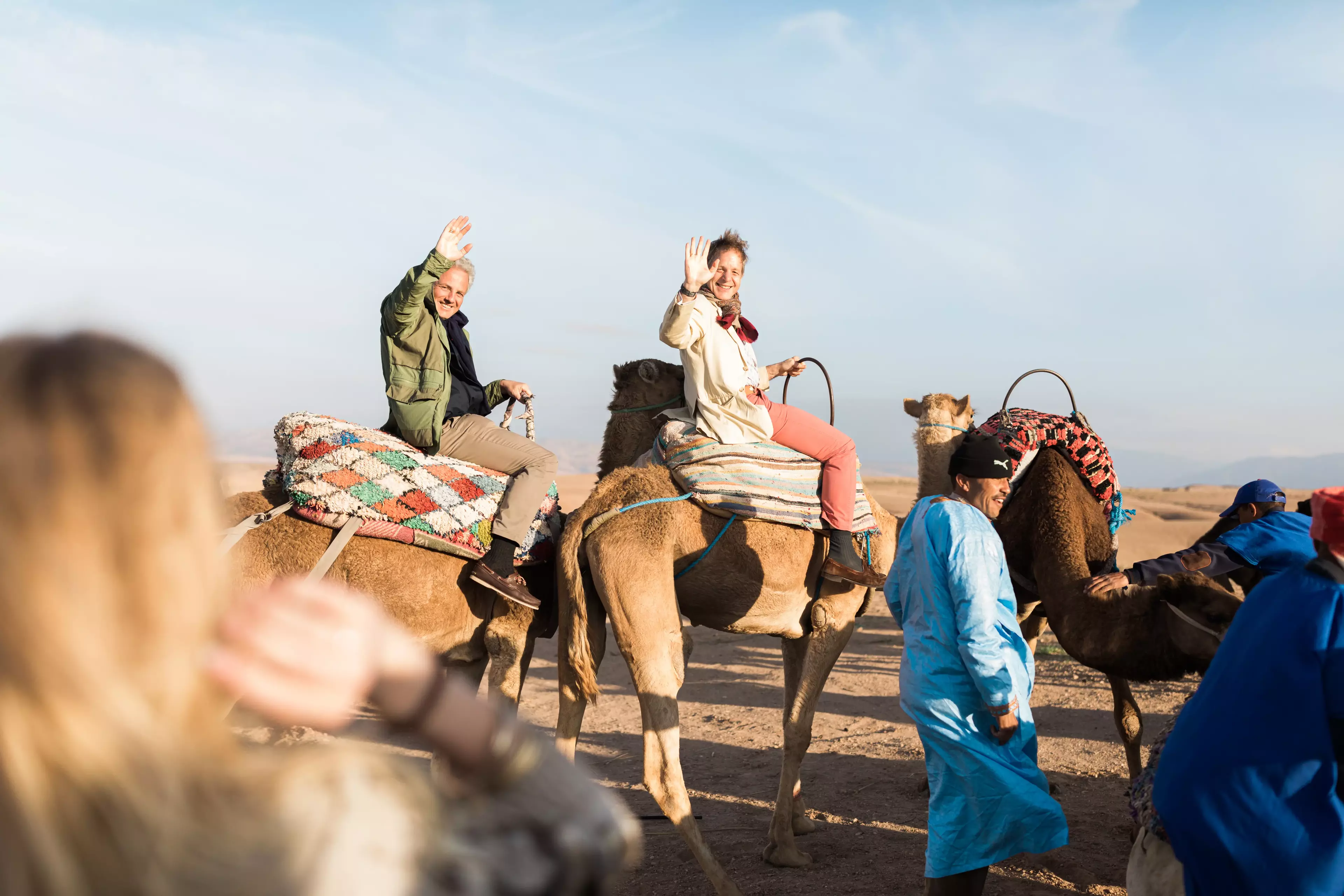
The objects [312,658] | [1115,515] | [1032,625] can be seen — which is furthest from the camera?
[1032,625]

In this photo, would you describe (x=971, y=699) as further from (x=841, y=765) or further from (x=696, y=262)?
(x=841, y=765)

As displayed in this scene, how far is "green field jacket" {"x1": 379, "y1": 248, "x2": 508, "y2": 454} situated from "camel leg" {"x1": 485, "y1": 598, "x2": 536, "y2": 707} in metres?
1.04

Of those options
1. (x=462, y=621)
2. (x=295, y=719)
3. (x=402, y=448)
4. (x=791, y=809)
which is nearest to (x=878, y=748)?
(x=791, y=809)

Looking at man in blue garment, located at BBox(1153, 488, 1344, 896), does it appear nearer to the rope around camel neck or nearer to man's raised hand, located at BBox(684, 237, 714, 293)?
man's raised hand, located at BBox(684, 237, 714, 293)

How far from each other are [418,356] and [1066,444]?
434 cm

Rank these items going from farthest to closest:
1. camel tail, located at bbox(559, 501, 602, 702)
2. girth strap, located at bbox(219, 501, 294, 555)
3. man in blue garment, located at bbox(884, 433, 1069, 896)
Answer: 1. camel tail, located at bbox(559, 501, 602, 702)
2. girth strap, located at bbox(219, 501, 294, 555)
3. man in blue garment, located at bbox(884, 433, 1069, 896)

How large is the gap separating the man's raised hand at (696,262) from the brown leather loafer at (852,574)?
180cm

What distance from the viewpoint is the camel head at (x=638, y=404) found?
225 inches

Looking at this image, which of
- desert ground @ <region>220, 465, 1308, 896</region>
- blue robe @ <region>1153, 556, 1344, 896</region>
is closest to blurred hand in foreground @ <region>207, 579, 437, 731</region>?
desert ground @ <region>220, 465, 1308, 896</region>

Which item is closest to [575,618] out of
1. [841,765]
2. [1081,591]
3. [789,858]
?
[789,858]

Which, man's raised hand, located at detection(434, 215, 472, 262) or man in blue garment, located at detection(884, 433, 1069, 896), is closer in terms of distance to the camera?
man in blue garment, located at detection(884, 433, 1069, 896)

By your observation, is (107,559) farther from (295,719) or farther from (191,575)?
(295,719)

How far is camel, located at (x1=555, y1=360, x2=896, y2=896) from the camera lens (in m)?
4.79

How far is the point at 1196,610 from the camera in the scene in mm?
4906
